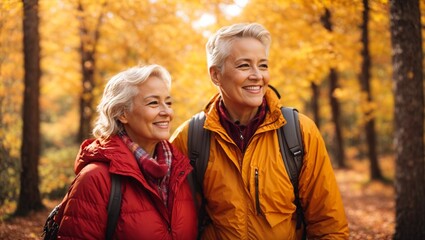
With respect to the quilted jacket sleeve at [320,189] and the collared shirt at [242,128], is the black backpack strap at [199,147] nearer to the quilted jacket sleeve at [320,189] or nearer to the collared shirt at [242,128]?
the collared shirt at [242,128]

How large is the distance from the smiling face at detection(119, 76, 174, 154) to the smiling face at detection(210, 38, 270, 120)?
0.52 m

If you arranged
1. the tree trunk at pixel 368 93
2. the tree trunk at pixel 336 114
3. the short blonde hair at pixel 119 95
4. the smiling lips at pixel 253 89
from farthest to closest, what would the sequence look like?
the tree trunk at pixel 336 114 < the tree trunk at pixel 368 93 < the smiling lips at pixel 253 89 < the short blonde hair at pixel 119 95

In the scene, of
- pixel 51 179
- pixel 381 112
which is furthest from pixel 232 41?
pixel 381 112

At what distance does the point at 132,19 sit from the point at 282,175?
8.06 meters

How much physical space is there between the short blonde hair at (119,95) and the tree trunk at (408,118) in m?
3.62

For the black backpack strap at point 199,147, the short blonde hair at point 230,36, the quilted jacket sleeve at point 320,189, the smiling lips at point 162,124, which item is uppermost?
the short blonde hair at point 230,36

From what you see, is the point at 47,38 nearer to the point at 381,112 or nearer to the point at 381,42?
the point at 381,42

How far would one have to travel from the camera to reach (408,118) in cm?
533

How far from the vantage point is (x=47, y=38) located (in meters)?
14.2

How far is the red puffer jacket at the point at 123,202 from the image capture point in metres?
2.64

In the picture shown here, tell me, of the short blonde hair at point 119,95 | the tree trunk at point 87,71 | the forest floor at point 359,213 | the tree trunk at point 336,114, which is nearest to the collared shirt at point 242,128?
the short blonde hair at point 119,95

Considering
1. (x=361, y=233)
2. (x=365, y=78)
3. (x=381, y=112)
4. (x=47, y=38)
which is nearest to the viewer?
(x=361, y=233)

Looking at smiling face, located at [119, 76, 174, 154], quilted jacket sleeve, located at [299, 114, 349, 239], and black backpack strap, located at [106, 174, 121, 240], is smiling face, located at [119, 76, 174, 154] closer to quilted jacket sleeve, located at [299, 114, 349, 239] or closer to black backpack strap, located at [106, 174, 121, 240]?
black backpack strap, located at [106, 174, 121, 240]

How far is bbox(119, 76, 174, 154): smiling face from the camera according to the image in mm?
3016
